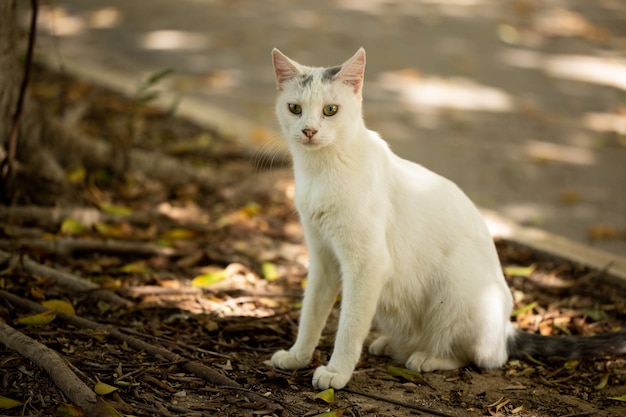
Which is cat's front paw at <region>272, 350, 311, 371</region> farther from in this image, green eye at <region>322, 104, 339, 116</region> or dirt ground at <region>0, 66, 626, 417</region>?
green eye at <region>322, 104, 339, 116</region>

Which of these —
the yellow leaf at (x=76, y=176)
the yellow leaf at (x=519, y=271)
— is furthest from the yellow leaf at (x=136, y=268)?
the yellow leaf at (x=519, y=271)

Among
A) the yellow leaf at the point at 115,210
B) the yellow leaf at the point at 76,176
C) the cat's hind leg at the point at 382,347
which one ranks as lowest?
the cat's hind leg at the point at 382,347

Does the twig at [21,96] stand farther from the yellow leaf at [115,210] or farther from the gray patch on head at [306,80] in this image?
the gray patch on head at [306,80]

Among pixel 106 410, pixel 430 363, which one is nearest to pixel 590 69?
pixel 430 363

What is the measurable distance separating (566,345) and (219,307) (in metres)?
1.83

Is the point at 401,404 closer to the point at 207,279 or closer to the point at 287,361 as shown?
the point at 287,361

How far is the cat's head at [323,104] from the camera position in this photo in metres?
3.39

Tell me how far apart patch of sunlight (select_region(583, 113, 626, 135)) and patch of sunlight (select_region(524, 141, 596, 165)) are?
609 millimetres

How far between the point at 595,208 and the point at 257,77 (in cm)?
413

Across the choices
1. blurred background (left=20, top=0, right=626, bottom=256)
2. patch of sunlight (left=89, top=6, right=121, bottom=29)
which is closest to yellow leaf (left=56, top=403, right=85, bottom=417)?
blurred background (left=20, top=0, right=626, bottom=256)

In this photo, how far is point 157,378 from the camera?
10.3ft

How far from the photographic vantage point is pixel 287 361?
3.46 m

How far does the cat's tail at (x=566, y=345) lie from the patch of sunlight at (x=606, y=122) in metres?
Result: 4.23

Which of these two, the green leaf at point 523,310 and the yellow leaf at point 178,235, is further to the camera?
the yellow leaf at point 178,235
